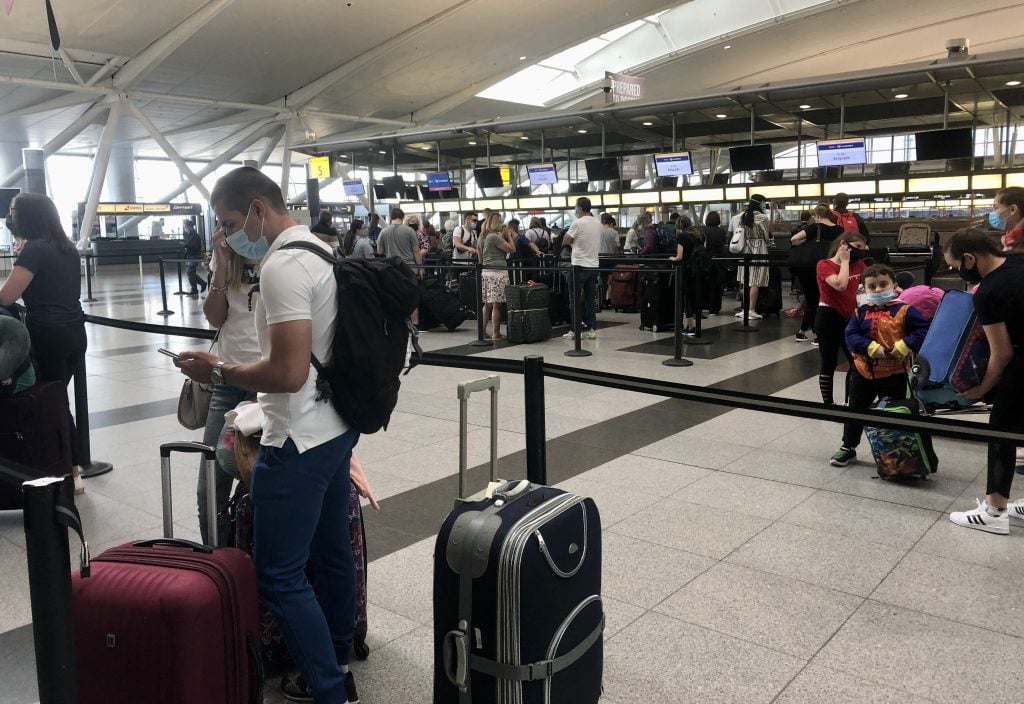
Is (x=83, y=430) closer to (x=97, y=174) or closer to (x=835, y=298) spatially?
(x=835, y=298)

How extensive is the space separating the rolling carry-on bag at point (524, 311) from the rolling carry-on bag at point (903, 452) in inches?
252

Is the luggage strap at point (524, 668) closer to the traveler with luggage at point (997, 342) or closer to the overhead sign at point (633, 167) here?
the traveler with luggage at point (997, 342)

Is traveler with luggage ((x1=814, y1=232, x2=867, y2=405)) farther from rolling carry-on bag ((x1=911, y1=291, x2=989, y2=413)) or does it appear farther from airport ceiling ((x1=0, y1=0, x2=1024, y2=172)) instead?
airport ceiling ((x1=0, y1=0, x2=1024, y2=172))

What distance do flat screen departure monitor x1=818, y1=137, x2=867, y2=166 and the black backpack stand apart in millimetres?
16789

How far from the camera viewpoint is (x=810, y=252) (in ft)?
27.2

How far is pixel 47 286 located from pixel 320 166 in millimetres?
21563

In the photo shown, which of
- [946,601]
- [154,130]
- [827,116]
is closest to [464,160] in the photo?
[154,130]

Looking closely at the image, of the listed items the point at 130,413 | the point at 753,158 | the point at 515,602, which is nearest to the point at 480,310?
the point at 130,413

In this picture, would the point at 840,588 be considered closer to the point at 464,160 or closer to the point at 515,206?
the point at 515,206

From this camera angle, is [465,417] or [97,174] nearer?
[465,417]

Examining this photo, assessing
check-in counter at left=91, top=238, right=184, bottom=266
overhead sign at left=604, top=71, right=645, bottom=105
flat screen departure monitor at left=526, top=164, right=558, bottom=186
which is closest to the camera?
overhead sign at left=604, top=71, right=645, bottom=105

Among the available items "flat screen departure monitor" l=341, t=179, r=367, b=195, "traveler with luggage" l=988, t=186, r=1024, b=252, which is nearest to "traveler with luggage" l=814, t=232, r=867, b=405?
"traveler with luggage" l=988, t=186, r=1024, b=252

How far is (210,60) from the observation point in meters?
26.2

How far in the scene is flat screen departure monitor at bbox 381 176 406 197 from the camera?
79.4 ft
